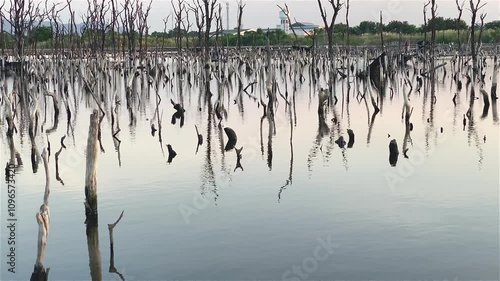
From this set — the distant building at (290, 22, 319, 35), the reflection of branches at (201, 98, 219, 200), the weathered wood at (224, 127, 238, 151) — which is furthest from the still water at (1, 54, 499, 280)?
the distant building at (290, 22, 319, 35)

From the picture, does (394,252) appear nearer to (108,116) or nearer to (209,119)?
(209,119)

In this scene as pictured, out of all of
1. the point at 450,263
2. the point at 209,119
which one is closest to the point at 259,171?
the point at 450,263

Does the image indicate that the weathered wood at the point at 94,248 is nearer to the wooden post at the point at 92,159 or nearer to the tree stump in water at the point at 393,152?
the wooden post at the point at 92,159

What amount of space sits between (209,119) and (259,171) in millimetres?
6710

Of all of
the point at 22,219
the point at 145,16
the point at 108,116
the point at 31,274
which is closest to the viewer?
the point at 31,274

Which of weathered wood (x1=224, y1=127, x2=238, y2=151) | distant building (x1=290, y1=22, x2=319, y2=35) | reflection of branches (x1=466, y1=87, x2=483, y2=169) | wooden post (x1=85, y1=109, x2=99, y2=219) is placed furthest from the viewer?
distant building (x1=290, y1=22, x2=319, y2=35)

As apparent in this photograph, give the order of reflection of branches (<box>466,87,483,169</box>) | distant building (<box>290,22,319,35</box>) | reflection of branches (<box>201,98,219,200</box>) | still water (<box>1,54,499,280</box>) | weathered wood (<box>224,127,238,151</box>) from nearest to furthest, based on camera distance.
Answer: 1. still water (<box>1,54,499,280</box>)
2. reflection of branches (<box>201,98,219,200</box>)
3. reflection of branches (<box>466,87,483,169</box>)
4. weathered wood (<box>224,127,238,151</box>)
5. distant building (<box>290,22,319,35</box>)

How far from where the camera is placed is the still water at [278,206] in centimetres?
691

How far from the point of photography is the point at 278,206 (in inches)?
355

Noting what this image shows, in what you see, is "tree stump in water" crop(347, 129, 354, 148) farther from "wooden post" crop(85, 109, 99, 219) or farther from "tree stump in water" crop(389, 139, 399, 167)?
"wooden post" crop(85, 109, 99, 219)

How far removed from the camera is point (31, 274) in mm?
6750

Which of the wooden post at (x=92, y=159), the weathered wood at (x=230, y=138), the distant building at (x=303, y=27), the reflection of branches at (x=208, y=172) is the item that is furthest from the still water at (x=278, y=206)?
the distant building at (x=303, y=27)

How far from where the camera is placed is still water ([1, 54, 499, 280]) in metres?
6.91

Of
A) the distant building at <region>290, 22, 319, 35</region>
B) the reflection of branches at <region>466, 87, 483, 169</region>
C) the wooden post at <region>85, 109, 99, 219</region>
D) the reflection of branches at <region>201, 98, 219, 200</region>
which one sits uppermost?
the distant building at <region>290, 22, 319, 35</region>
